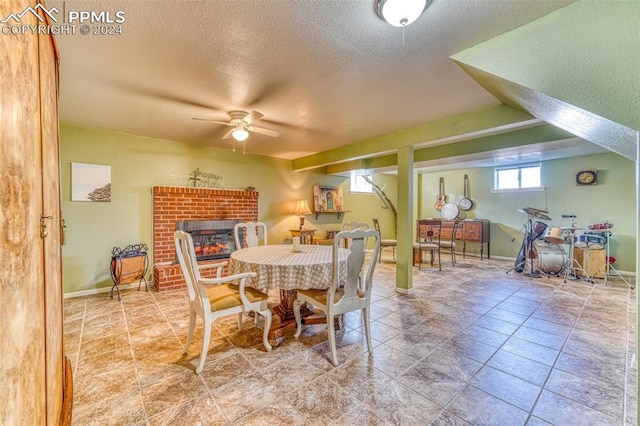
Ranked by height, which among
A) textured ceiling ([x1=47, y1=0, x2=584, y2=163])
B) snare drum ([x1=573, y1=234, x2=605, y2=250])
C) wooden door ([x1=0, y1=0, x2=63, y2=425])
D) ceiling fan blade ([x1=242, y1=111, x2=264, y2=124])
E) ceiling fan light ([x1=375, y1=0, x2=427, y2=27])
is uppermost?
textured ceiling ([x1=47, y1=0, x2=584, y2=163])

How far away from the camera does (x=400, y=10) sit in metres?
1.41

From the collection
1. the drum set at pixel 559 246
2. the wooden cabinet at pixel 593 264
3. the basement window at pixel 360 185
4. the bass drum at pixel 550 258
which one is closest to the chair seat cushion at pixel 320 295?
the drum set at pixel 559 246

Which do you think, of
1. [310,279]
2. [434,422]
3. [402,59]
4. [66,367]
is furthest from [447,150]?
[66,367]

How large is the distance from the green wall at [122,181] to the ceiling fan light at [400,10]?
3.98m

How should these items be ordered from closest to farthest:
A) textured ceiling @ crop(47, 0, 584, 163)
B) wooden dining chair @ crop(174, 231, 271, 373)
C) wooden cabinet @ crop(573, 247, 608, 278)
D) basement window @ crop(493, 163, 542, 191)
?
textured ceiling @ crop(47, 0, 584, 163) < wooden dining chair @ crop(174, 231, 271, 373) < wooden cabinet @ crop(573, 247, 608, 278) < basement window @ crop(493, 163, 542, 191)

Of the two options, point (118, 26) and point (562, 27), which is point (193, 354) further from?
point (562, 27)

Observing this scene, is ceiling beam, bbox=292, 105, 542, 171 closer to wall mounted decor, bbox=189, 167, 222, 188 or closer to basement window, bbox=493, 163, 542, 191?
wall mounted decor, bbox=189, 167, 222, 188

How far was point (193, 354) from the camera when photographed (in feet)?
7.16

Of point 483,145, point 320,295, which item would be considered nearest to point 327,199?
point 483,145

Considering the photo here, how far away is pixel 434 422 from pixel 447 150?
397cm

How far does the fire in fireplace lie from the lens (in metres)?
4.55

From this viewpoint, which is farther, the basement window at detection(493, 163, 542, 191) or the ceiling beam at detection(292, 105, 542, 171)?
the basement window at detection(493, 163, 542, 191)

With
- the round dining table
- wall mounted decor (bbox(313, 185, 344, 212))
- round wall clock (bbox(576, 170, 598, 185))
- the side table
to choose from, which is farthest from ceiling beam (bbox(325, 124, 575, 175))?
the round dining table

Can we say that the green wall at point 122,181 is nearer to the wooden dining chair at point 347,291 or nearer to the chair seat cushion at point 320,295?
the chair seat cushion at point 320,295
